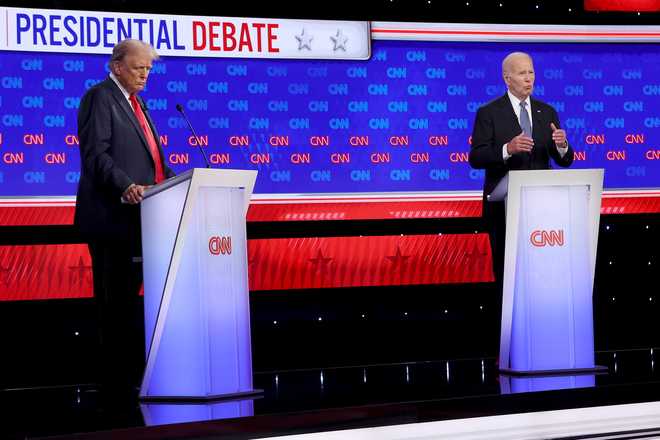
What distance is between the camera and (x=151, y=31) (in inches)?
215

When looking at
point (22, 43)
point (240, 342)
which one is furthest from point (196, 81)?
point (240, 342)

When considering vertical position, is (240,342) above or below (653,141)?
below

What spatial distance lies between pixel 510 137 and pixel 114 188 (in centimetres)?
165

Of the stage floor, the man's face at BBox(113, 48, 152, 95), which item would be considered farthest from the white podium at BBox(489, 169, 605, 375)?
the man's face at BBox(113, 48, 152, 95)

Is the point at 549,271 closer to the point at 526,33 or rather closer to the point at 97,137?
the point at 97,137

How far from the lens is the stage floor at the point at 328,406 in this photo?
116 inches

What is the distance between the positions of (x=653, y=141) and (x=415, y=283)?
1.61 metres

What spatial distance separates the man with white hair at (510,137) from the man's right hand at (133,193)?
1.44m

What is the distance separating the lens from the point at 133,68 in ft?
12.8

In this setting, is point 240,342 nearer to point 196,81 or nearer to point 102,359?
point 102,359

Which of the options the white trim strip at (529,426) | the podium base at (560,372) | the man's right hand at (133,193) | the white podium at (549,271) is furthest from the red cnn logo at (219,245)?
the podium base at (560,372)

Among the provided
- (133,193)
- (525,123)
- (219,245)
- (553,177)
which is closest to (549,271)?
(553,177)

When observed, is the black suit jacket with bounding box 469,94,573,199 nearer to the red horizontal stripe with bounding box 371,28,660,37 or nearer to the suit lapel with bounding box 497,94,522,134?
the suit lapel with bounding box 497,94,522,134

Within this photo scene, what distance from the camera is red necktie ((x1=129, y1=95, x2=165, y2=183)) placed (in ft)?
13.0
